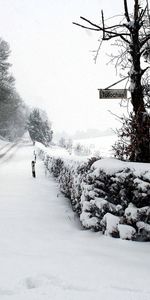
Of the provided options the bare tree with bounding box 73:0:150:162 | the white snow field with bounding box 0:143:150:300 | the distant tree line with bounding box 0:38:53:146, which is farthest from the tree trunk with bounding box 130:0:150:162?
the distant tree line with bounding box 0:38:53:146

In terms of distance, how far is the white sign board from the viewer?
5.77m

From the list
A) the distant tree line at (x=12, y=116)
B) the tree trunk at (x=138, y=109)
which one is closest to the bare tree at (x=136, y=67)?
the tree trunk at (x=138, y=109)

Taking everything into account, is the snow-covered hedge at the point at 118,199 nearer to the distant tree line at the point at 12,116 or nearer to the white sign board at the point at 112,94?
the white sign board at the point at 112,94

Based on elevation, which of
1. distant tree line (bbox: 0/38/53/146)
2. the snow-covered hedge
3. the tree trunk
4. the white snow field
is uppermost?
distant tree line (bbox: 0/38/53/146)

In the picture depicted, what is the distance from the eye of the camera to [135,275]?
3322 mm

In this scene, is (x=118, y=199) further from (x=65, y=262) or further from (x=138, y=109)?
(x=138, y=109)

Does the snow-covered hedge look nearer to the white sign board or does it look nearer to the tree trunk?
the tree trunk

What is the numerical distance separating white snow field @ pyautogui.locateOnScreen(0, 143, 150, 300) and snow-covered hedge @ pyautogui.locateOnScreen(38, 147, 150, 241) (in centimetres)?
20

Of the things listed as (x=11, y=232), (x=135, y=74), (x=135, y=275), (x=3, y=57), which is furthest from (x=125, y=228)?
(x=3, y=57)

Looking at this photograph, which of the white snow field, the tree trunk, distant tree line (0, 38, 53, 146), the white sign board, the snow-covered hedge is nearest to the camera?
the white snow field

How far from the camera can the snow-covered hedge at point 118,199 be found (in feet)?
13.7

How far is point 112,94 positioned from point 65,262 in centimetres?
350

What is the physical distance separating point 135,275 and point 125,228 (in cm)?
102

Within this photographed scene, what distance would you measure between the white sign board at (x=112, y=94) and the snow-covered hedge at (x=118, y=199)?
4.92ft
